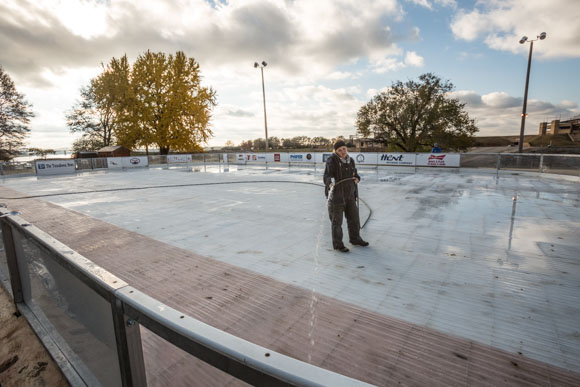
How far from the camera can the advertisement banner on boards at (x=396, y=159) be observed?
21047mm

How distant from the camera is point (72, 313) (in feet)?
8.70

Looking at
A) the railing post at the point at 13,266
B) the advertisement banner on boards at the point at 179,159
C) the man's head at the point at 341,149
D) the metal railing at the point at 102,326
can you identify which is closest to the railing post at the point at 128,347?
the metal railing at the point at 102,326

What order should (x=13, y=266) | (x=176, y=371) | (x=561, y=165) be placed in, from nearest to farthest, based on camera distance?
(x=176, y=371) < (x=13, y=266) < (x=561, y=165)

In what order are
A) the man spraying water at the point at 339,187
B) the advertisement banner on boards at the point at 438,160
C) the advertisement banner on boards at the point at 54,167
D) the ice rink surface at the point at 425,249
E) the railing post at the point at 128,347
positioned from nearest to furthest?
the railing post at the point at 128,347, the ice rink surface at the point at 425,249, the man spraying water at the point at 339,187, the advertisement banner on boards at the point at 438,160, the advertisement banner on boards at the point at 54,167

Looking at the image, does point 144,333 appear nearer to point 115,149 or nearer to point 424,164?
point 424,164

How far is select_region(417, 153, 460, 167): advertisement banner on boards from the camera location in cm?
1966

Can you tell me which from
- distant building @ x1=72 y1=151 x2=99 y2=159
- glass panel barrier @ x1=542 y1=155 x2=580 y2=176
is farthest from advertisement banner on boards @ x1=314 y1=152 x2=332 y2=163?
distant building @ x1=72 y1=151 x2=99 y2=159

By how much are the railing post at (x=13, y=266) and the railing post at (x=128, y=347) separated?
130 inches

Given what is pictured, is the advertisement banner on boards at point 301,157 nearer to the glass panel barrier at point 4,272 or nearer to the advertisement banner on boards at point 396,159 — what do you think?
the advertisement banner on boards at point 396,159

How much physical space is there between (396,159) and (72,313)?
21.7 m

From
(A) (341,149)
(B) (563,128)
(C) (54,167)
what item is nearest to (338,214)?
(A) (341,149)

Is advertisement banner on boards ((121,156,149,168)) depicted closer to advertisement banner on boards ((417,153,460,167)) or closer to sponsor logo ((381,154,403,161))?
sponsor logo ((381,154,403,161))

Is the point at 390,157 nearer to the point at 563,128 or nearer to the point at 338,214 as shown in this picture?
the point at 338,214

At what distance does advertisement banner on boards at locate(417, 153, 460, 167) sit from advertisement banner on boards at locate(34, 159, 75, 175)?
94.4ft
